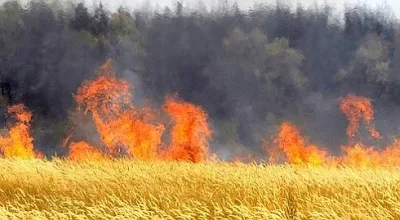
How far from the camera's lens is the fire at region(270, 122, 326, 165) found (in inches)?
1056

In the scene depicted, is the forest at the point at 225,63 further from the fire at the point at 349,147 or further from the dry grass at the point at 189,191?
the dry grass at the point at 189,191

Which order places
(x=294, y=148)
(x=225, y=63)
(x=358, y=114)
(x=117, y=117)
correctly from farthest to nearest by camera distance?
1. (x=225, y=63)
2. (x=358, y=114)
3. (x=117, y=117)
4. (x=294, y=148)

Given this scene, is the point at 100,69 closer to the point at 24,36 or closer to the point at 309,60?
the point at 24,36

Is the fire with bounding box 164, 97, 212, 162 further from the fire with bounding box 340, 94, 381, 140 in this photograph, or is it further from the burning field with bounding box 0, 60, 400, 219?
the fire with bounding box 340, 94, 381, 140

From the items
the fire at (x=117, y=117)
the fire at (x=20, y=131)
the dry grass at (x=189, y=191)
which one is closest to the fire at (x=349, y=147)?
the fire at (x=117, y=117)

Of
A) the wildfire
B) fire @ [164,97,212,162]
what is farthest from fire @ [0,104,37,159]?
fire @ [164,97,212,162]

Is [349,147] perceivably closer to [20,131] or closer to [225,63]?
[225,63]

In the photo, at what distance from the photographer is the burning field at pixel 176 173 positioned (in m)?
11.0

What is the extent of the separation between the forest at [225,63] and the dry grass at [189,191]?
480 inches

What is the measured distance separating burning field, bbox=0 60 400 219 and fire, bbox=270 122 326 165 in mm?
48

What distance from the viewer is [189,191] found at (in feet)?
41.8

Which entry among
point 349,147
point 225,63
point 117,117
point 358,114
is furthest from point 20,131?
point 358,114

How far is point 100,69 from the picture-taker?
31.2 meters

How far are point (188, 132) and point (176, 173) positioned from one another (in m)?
13.1
